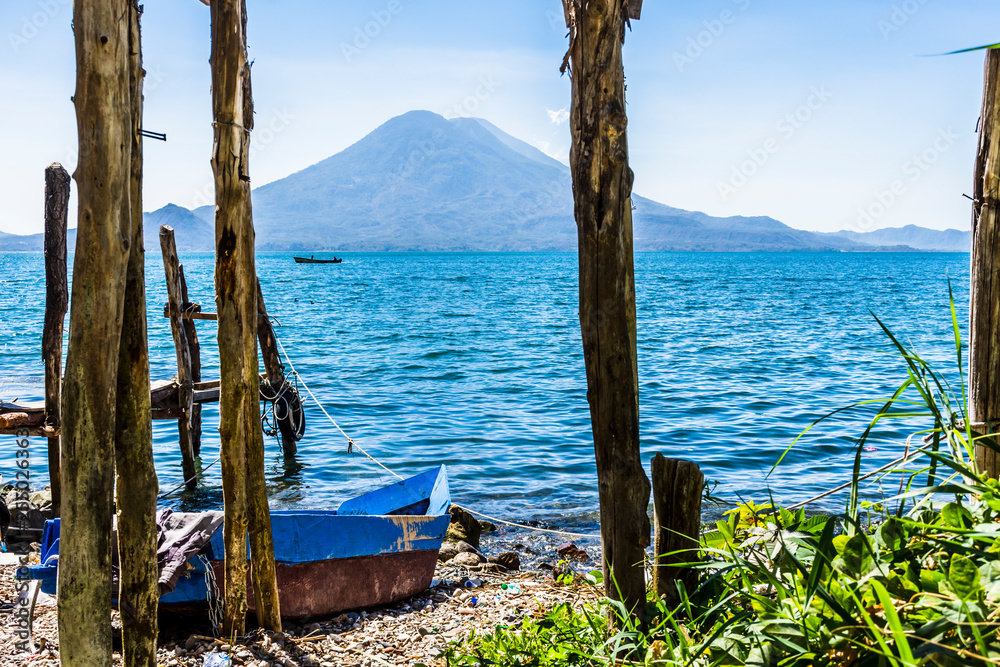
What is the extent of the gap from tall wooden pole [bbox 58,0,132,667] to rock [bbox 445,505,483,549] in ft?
17.2

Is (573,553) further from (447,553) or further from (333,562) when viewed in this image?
(333,562)

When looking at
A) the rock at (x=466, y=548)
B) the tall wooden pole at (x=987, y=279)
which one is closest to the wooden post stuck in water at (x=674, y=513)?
the tall wooden pole at (x=987, y=279)

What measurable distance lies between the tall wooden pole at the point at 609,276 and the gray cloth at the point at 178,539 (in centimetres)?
305

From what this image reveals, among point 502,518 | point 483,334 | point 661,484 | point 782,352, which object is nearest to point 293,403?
point 502,518

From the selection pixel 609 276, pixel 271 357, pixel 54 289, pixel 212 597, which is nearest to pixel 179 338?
pixel 271 357

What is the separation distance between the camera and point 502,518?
30.6 feet

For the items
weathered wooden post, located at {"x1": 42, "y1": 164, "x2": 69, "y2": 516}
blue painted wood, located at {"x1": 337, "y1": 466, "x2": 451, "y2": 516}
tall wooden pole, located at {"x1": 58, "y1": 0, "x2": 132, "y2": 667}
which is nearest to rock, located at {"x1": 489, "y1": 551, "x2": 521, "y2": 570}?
blue painted wood, located at {"x1": 337, "y1": 466, "x2": 451, "y2": 516}

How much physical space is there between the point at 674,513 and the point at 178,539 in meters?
3.55

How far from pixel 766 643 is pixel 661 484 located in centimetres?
124

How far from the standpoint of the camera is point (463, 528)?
846cm

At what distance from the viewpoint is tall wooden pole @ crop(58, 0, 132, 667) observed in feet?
10.5

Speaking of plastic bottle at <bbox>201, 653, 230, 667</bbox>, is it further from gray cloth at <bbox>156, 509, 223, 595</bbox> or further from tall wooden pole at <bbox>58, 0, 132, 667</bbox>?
tall wooden pole at <bbox>58, 0, 132, 667</bbox>

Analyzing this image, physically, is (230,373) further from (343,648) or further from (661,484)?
(661,484)

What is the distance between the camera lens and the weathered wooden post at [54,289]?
824cm
